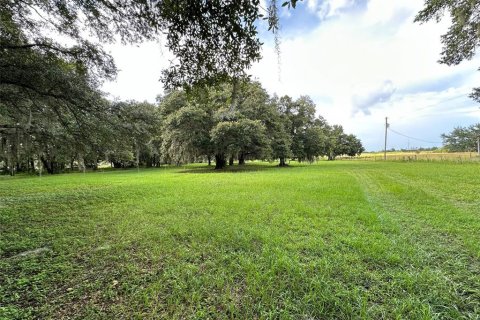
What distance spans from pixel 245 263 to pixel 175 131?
55.6 feet

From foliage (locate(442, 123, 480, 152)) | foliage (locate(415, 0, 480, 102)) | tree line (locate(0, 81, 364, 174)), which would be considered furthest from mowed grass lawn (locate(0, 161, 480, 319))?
foliage (locate(442, 123, 480, 152))

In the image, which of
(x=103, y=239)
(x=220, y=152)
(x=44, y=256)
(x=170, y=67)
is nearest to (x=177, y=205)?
(x=103, y=239)

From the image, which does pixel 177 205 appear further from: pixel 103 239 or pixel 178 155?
pixel 178 155

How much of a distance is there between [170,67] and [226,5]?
1.09m

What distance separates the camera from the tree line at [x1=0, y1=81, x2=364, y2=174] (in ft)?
23.5

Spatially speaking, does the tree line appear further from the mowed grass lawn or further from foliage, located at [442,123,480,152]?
foliage, located at [442,123,480,152]

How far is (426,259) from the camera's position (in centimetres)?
292

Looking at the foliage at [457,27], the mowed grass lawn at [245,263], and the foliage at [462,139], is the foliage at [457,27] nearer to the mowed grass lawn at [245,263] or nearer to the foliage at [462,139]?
the mowed grass lawn at [245,263]

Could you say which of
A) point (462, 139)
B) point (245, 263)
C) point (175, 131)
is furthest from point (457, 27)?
point (462, 139)

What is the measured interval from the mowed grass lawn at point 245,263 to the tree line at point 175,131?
225 cm

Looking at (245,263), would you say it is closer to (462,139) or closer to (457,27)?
(457,27)

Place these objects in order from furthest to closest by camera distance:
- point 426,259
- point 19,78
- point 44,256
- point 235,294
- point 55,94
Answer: point 55,94 → point 19,78 → point 44,256 → point 426,259 → point 235,294

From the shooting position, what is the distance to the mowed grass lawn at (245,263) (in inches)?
82.4

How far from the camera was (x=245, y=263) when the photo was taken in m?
2.88
